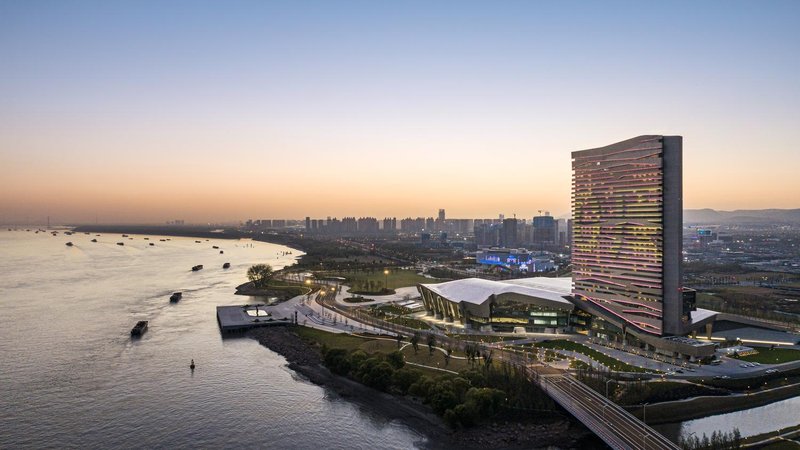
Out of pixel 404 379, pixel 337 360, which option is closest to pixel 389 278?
pixel 337 360

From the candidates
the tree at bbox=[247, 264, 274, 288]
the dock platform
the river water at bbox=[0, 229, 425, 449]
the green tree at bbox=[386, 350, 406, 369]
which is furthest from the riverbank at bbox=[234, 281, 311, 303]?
the green tree at bbox=[386, 350, 406, 369]

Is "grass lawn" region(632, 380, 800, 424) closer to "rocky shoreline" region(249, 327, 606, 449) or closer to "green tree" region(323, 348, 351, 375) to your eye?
"rocky shoreline" region(249, 327, 606, 449)

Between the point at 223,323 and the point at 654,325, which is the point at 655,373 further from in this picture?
the point at 223,323

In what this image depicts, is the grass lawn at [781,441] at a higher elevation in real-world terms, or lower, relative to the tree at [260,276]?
lower

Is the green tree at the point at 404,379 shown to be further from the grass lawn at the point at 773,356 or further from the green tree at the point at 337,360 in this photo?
the grass lawn at the point at 773,356

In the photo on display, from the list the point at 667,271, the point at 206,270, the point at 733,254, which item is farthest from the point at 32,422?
the point at 733,254

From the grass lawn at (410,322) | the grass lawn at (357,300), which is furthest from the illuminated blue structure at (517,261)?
the grass lawn at (410,322)
